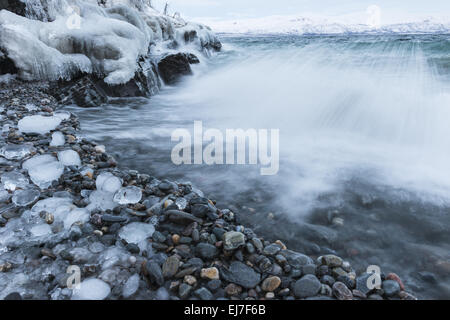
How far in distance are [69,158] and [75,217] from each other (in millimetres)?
1168

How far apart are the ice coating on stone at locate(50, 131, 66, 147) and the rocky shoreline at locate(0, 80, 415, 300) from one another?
1.93ft

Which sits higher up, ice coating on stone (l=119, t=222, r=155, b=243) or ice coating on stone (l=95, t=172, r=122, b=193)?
ice coating on stone (l=95, t=172, r=122, b=193)

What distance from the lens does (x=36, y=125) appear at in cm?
359

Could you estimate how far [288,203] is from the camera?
3.05 m

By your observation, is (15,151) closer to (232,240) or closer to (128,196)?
(128,196)

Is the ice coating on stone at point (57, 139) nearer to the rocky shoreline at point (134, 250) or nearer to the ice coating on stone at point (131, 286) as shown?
the rocky shoreline at point (134, 250)

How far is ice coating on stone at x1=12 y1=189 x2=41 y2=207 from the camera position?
2.10 metres

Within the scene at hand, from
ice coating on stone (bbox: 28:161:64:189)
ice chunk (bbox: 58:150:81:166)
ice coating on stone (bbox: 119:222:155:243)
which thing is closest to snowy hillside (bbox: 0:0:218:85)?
ice chunk (bbox: 58:150:81:166)

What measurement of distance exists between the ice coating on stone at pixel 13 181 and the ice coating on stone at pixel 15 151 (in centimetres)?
44

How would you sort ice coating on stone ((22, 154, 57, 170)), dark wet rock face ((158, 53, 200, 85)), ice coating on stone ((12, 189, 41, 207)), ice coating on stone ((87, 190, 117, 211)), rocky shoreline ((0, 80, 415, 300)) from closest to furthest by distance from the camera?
rocky shoreline ((0, 80, 415, 300))
ice coating on stone ((12, 189, 41, 207))
ice coating on stone ((87, 190, 117, 211))
ice coating on stone ((22, 154, 57, 170))
dark wet rock face ((158, 53, 200, 85))

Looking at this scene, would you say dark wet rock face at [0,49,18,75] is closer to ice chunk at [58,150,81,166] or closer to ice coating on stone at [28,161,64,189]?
ice chunk at [58,150,81,166]

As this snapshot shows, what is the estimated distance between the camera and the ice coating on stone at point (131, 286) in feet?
4.93

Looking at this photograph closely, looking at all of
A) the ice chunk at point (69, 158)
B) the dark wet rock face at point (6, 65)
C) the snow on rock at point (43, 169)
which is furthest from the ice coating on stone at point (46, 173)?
the dark wet rock face at point (6, 65)
